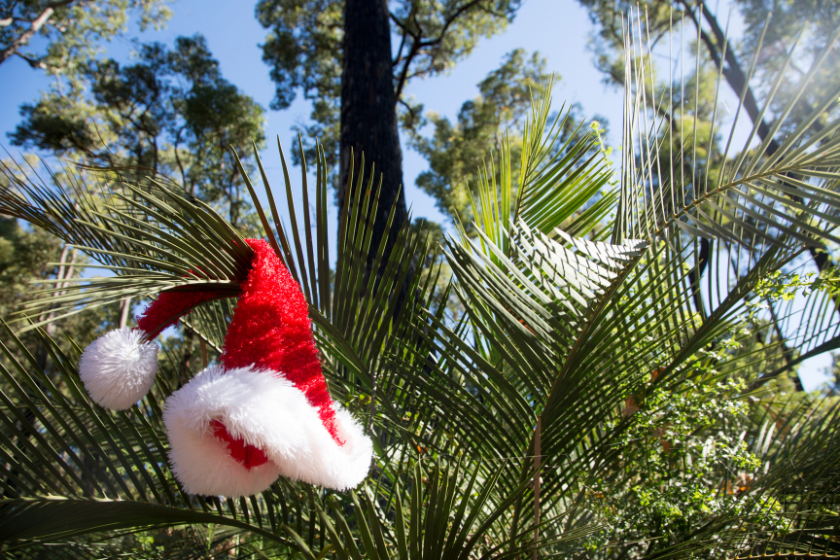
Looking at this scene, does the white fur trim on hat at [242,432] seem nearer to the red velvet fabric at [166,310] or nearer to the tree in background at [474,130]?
the red velvet fabric at [166,310]

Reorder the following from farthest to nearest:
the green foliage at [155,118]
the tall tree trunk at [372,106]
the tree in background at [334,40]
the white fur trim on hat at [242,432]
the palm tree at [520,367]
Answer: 1. the green foliage at [155,118]
2. the tree in background at [334,40]
3. the tall tree trunk at [372,106]
4. the palm tree at [520,367]
5. the white fur trim on hat at [242,432]

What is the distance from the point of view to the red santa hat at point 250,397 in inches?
29.0

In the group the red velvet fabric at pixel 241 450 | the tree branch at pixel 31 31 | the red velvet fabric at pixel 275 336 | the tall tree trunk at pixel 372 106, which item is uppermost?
the tree branch at pixel 31 31

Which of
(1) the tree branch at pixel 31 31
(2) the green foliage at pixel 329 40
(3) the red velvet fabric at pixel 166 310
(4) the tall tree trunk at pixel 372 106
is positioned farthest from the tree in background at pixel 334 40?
(3) the red velvet fabric at pixel 166 310

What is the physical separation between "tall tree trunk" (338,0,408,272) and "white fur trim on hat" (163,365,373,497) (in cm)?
189

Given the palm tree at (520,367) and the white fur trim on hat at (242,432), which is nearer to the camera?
the white fur trim on hat at (242,432)

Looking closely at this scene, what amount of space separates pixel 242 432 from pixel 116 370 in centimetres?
37

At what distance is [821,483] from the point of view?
1.22 m

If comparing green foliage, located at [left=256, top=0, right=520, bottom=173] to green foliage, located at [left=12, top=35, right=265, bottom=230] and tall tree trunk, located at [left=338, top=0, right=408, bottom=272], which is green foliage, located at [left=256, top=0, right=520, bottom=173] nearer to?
green foliage, located at [left=12, top=35, right=265, bottom=230]

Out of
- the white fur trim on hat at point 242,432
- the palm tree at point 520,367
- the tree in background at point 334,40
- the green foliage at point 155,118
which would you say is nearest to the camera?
the white fur trim on hat at point 242,432

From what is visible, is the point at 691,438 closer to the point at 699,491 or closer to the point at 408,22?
the point at 699,491

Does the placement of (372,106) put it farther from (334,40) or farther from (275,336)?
(334,40)

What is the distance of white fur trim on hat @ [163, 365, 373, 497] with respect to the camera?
0.72 m

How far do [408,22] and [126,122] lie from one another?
25.6 feet
